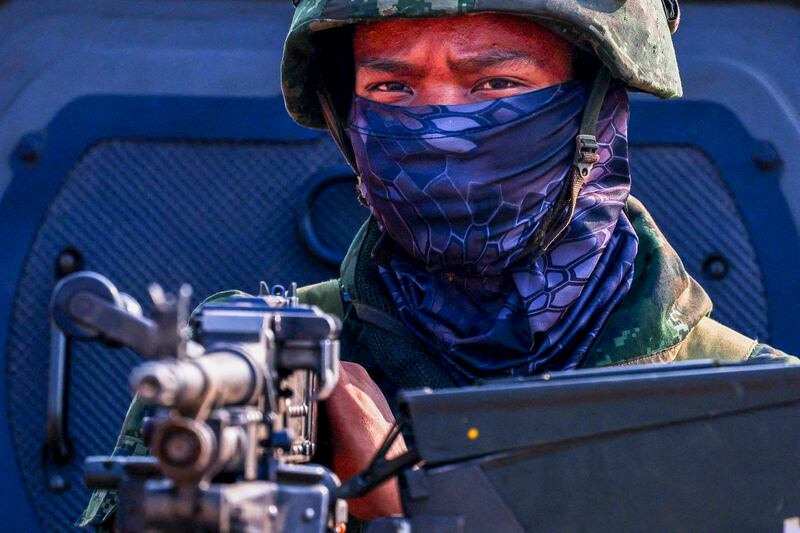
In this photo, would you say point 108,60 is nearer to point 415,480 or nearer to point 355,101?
point 355,101

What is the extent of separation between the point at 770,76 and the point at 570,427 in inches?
73.4

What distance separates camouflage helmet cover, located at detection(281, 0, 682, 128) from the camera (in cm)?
269

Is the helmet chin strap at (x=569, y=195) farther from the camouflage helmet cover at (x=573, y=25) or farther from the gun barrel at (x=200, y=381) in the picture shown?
the gun barrel at (x=200, y=381)

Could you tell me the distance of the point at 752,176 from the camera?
346 cm

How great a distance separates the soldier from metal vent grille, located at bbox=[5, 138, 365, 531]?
59 centimetres

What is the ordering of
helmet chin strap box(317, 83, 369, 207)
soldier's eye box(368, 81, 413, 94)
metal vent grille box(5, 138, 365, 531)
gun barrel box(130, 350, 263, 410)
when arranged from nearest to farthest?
1. gun barrel box(130, 350, 263, 410)
2. soldier's eye box(368, 81, 413, 94)
3. helmet chin strap box(317, 83, 369, 207)
4. metal vent grille box(5, 138, 365, 531)

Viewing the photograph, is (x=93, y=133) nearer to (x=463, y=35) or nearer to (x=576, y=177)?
(x=463, y=35)

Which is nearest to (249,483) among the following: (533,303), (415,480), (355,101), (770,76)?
(415,480)

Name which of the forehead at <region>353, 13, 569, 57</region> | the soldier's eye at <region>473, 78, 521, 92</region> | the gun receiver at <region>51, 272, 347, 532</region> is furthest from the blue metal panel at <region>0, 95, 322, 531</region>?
the gun receiver at <region>51, 272, 347, 532</region>

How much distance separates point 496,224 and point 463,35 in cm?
37

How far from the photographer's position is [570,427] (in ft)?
6.31

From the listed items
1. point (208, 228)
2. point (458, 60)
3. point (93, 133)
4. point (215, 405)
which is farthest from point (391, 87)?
point (215, 405)

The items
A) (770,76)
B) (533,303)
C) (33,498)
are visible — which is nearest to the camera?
(533,303)

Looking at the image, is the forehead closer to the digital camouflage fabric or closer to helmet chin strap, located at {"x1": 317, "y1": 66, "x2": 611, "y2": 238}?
helmet chin strap, located at {"x1": 317, "y1": 66, "x2": 611, "y2": 238}
